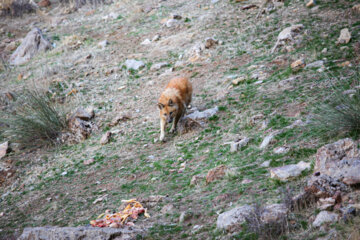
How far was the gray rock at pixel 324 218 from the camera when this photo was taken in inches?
138

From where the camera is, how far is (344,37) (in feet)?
28.9

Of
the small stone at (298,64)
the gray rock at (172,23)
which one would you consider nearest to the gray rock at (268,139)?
the small stone at (298,64)

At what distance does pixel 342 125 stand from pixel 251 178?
4.72 feet

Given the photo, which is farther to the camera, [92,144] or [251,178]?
[92,144]

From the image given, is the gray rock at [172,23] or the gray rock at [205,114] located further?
the gray rock at [172,23]

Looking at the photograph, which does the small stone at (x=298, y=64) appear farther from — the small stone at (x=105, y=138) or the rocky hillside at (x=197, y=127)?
the small stone at (x=105, y=138)

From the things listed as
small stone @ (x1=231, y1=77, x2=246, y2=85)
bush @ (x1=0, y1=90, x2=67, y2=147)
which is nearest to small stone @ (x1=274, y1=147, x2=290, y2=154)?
small stone @ (x1=231, y1=77, x2=246, y2=85)

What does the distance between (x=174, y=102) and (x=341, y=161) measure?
15.2 ft

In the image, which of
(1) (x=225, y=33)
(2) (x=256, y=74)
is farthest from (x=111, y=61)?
(2) (x=256, y=74)

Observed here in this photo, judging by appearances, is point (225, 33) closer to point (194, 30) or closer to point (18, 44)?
point (194, 30)

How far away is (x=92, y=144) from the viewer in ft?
30.4

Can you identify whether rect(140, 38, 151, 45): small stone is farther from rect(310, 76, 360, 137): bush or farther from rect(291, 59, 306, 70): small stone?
rect(310, 76, 360, 137): bush

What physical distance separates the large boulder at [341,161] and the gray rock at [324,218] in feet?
1.56

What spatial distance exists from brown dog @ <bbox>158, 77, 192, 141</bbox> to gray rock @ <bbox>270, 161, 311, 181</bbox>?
3809 millimetres
